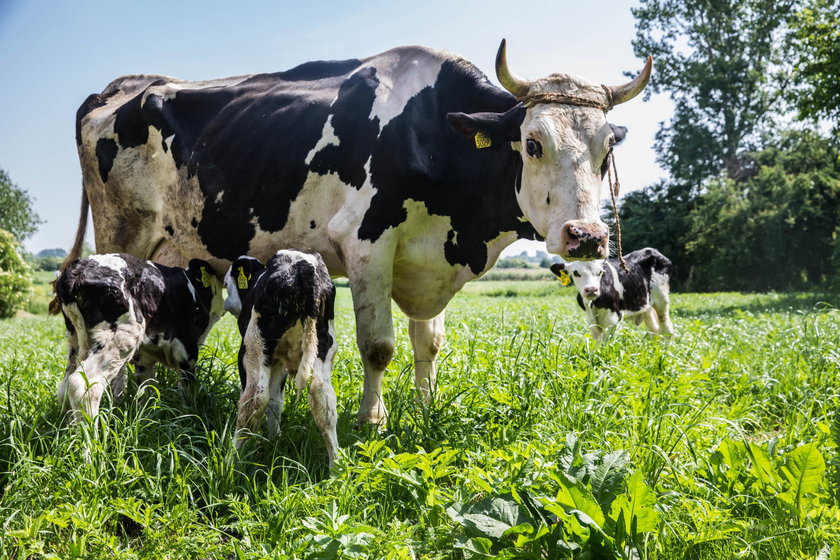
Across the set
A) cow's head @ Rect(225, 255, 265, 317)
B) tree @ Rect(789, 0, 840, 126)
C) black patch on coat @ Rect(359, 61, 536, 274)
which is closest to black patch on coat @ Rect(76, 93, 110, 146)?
cow's head @ Rect(225, 255, 265, 317)

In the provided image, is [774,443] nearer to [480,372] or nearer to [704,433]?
[704,433]

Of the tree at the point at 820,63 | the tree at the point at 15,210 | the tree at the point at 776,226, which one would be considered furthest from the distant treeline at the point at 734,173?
the tree at the point at 15,210

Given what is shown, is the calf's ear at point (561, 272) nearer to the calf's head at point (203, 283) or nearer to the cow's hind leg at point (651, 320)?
the cow's hind leg at point (651, 320)

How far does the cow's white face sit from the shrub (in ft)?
78.4

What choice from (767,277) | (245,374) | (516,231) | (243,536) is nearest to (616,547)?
(243,536)

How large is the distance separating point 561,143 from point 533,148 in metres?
0.20

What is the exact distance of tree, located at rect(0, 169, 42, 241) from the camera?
56.9 meters

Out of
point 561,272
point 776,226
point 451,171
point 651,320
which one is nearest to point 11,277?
point 561,272

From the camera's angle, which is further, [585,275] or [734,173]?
[734,173]

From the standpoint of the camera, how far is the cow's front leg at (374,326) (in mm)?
4574

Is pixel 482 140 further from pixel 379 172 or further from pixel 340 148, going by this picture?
pixel 340 148

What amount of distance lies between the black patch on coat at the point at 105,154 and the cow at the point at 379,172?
2 cm

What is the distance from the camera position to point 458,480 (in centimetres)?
361

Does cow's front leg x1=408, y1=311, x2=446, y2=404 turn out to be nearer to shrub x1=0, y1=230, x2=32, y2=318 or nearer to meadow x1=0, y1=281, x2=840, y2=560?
meadow x1=0, y1=281, x2=840, y2=560
